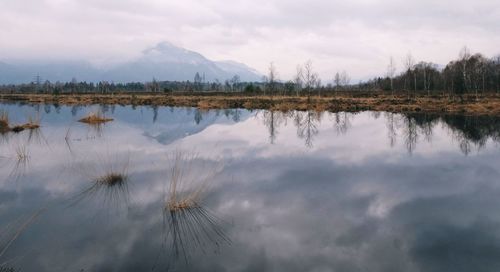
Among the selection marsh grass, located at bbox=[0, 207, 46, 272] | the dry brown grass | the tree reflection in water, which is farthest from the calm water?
the tree reflection in water

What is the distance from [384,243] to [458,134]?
19.2 metres

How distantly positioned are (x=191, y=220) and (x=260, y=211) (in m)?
1.70

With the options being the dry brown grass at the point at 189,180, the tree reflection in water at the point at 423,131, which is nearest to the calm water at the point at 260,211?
the dry brown grass at the point at 189,180

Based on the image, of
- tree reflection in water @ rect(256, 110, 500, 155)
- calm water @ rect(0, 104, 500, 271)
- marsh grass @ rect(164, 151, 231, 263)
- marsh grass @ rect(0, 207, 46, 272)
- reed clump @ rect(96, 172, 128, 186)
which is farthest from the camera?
tree reflection in water @ rect(256, 110, 500, 155)

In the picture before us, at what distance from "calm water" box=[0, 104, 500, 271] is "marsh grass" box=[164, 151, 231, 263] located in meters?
0.04

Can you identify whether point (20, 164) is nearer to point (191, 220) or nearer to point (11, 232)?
point (11, 232)

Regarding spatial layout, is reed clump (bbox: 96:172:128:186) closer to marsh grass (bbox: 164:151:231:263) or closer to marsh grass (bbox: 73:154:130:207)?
marsh grass (bbox: 73:154:130:207)

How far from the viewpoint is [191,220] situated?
29.7 feet

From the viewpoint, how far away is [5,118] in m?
25.1

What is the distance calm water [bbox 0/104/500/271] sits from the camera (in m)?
7.16

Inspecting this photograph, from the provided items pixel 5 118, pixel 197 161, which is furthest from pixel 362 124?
pixel 5 118

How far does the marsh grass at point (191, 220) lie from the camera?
7.73 meters

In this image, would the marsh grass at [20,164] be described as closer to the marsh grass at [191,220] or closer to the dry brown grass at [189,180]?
the dry brown grass at [189,180]

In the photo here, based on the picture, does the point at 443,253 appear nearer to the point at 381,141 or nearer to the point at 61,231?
the point at 61,231
